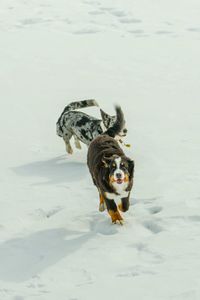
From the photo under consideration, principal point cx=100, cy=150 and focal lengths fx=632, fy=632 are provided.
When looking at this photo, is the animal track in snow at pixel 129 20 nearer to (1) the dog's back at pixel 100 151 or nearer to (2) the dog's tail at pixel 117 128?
(2) the dog's tail at pixel 117 128

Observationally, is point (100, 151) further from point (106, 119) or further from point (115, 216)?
point (106, 119)

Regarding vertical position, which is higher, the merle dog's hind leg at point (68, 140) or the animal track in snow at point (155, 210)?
the animal track in snow at point (155, 210)

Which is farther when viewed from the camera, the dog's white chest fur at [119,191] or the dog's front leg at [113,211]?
the dog's front leg at [113,211]

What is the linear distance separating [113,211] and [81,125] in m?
3.39

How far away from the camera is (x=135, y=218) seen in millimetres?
7641

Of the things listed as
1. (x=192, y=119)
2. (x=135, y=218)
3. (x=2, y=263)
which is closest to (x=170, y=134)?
(x=192, y=119)


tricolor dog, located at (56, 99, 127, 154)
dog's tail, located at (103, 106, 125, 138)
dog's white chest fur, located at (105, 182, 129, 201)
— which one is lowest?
tricolor dog, located at (56, 99, 127, 154)

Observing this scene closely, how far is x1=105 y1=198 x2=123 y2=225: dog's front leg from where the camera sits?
7371mm

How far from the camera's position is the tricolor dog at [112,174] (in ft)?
23.2

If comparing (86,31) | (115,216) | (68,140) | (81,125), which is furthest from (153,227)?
(86,31)

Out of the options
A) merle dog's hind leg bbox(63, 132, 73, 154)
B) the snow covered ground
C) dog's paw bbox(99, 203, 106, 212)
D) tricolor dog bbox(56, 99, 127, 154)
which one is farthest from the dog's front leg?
merle dog's hind leg bbox(63, 132, 73, 154)

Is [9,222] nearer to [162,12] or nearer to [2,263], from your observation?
[2,263]

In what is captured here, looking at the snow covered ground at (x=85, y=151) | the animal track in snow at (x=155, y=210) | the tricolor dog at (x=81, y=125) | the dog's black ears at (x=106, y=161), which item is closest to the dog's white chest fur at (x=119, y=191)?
the dog's black ears at (x=106, y=161)

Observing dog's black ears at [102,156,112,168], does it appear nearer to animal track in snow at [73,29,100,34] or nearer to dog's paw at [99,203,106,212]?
dog's paw at [99,203,106,212]
